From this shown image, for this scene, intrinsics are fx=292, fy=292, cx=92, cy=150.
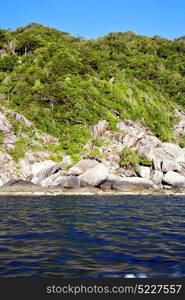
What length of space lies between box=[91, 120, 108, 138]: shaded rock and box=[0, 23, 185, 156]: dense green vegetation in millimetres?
1342

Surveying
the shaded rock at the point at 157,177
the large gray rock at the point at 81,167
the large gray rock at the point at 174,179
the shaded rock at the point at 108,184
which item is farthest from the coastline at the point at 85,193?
the large gray rock at the point at 81,167

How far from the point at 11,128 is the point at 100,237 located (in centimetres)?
4795

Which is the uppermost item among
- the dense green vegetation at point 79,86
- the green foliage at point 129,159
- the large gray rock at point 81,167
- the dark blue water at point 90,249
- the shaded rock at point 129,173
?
the dense green vegetation at point 79,86

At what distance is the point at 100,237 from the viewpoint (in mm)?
10562

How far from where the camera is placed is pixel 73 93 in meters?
67.6

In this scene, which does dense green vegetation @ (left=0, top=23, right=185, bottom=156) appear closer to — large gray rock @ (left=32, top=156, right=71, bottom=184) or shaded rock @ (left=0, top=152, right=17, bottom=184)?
shaded rock @ (left=0, top=152, right=17, bottom=184)

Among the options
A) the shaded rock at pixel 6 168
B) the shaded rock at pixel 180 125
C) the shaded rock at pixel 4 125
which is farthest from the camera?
the shaded rock at pixel 180 125

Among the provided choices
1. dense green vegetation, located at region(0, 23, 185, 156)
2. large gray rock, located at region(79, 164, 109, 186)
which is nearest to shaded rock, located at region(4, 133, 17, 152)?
dense green vegetation, located at region(0, 23, 185, 156)

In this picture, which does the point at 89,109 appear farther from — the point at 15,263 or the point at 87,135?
the point at 15,263

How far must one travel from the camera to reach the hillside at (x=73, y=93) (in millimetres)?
58312

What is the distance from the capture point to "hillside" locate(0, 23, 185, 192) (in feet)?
191

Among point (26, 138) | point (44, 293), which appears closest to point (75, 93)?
point (26, 138)

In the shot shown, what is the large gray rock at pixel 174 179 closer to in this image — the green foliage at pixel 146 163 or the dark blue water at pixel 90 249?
the green foliage at pixel 146 163

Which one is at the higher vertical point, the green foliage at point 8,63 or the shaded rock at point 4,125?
the green foliage at point 8,63
